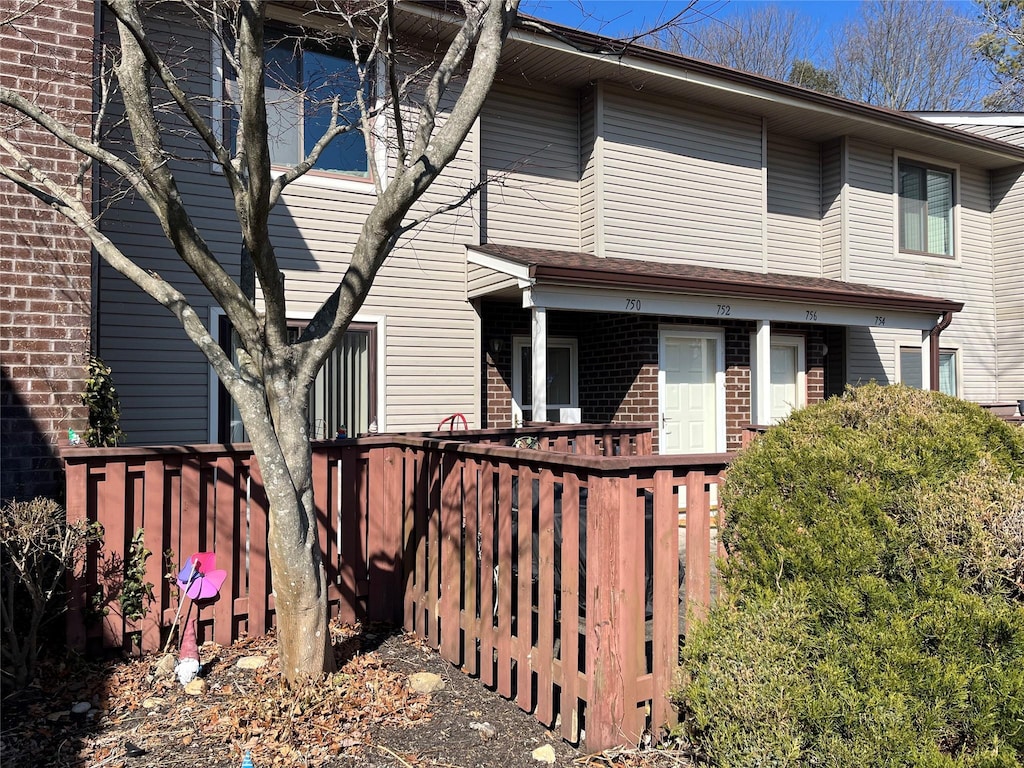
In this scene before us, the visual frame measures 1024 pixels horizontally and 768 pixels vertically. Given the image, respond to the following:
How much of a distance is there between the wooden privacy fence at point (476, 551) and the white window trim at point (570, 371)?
13.2 ft

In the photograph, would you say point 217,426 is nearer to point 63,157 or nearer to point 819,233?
point 63,157

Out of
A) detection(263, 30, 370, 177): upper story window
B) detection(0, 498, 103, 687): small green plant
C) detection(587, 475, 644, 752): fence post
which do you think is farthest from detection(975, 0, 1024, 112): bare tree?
detection(0, 498, 103, 687): small green plant

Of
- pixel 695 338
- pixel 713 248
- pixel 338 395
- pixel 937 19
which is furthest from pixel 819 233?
pixel 937 19

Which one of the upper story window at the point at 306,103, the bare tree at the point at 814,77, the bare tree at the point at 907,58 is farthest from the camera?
the bare tree at the point at 814,77

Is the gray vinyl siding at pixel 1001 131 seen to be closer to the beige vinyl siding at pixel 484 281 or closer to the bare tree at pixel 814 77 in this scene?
the bare tree at pixel 814 77

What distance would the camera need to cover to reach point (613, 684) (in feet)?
9.81

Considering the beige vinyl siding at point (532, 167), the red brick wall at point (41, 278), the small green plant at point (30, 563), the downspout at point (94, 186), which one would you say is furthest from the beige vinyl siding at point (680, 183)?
the small green plant at point (30, 563)

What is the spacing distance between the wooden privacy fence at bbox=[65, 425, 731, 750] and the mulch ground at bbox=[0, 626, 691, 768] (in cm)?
16

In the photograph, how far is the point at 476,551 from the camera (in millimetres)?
3930

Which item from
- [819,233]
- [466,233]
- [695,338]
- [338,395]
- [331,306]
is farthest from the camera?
[819,233]

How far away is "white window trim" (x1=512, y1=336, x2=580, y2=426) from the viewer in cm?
976

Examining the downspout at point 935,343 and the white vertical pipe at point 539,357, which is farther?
the downspout at point 935,343

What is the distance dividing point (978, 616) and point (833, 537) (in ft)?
1.67

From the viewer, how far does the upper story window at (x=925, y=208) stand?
13.3m
